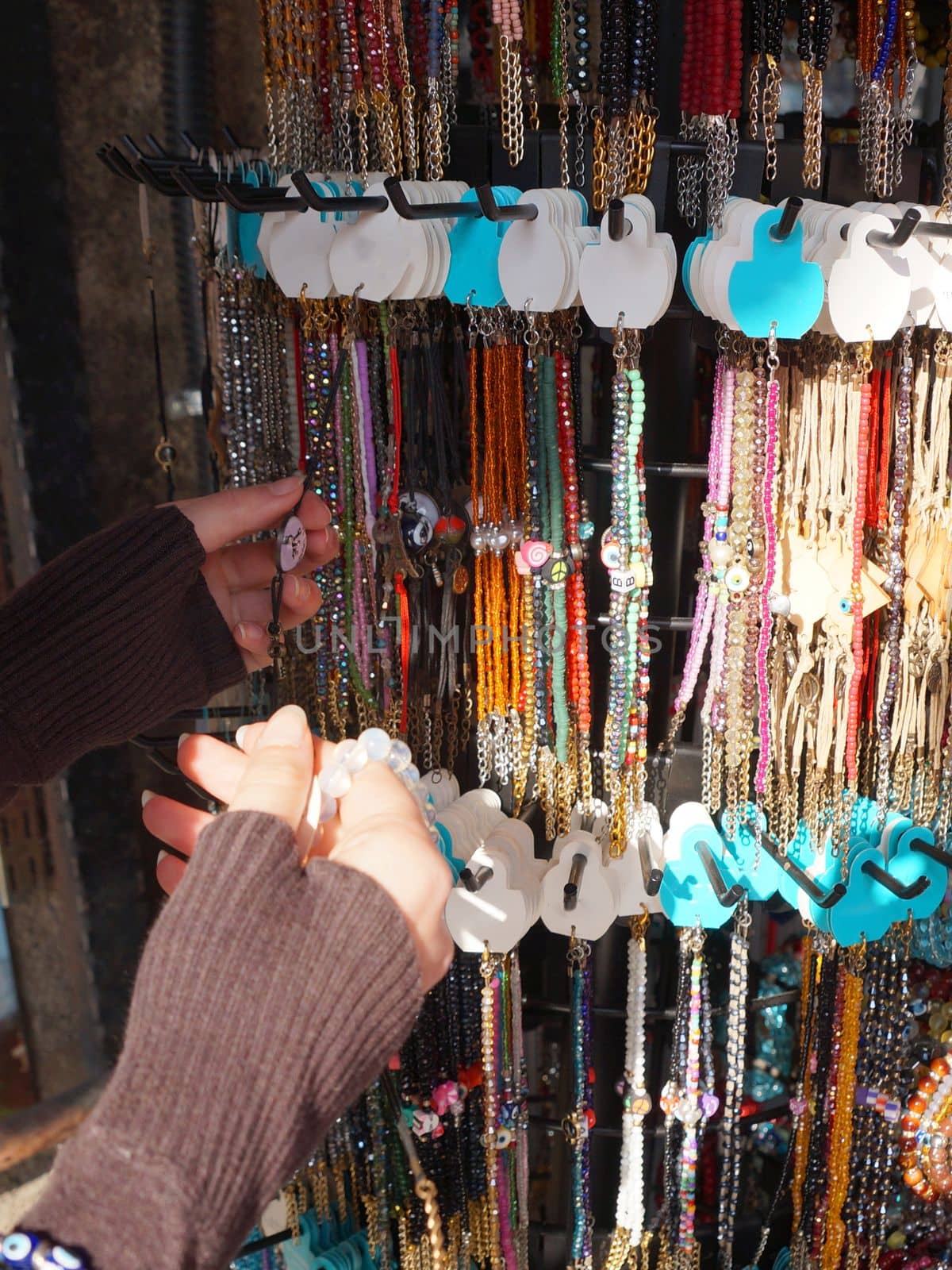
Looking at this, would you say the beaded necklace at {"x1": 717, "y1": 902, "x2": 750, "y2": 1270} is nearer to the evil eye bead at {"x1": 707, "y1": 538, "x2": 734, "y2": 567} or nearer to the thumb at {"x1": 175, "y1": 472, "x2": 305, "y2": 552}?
the evil eye bead at {"x1": 707, "y1": 538, "x2": 734, "y2": 567}

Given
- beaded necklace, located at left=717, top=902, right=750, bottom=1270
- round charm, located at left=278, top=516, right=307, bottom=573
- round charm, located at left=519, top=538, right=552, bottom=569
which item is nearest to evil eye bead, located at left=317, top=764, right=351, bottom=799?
round charm, located at left=278, top=516, right=307, bottom=573

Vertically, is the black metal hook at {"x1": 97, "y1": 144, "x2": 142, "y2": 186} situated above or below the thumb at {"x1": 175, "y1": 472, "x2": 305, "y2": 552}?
above

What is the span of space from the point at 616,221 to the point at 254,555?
445 mm

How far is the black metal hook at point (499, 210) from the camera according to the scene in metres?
0.89

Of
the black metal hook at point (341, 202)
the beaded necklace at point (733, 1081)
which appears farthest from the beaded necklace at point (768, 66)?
the beaded necklace at point (733, 1081)

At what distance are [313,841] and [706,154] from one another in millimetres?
698

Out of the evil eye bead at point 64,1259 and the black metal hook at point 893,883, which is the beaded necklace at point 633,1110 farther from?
the evil eye bead at point 64,1259

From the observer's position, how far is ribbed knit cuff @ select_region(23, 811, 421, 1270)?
0.57 meters

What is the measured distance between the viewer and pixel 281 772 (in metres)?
0.72

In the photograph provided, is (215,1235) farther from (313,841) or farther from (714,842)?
(714,842)

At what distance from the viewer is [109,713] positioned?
959mm

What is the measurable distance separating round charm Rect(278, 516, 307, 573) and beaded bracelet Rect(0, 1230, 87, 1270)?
55cm

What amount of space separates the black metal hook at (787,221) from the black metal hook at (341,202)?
→ 0.32m

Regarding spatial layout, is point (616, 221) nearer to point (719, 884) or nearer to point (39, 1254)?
point (719, 884)
